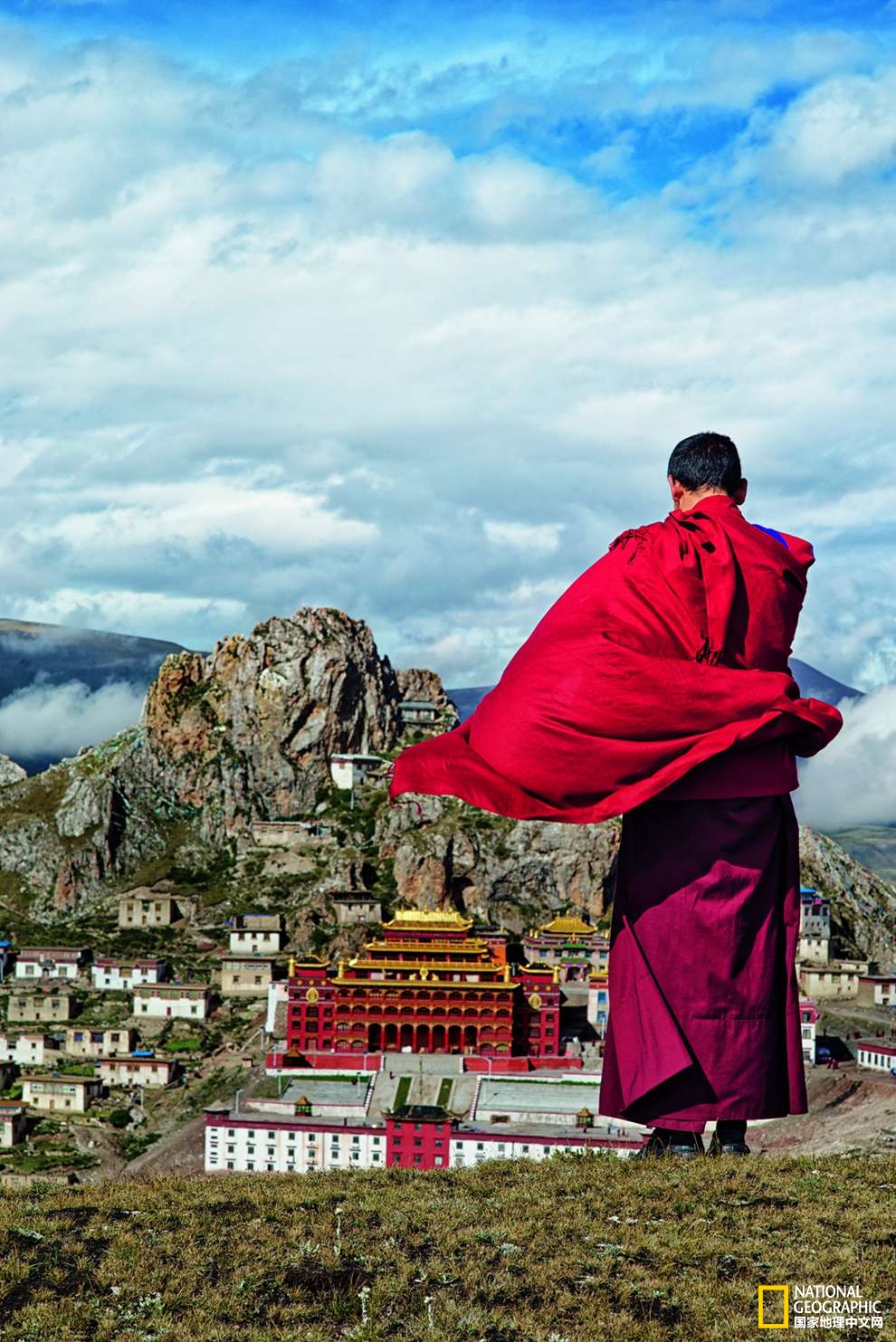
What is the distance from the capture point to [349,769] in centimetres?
13550

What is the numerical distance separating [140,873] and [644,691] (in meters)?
123

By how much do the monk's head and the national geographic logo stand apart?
283 inches

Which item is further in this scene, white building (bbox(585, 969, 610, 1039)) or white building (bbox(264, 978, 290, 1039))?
white building (bbox(585, 969, 610, 1039))

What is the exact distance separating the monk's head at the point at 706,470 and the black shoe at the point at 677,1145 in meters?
6.40

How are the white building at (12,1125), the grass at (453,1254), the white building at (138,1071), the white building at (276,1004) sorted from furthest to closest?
the white building at (276,1004)
the white building at (138,1071)
the white building at (12,1125)
the grass at (453,1254)

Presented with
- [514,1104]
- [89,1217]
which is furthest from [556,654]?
[514,1104]

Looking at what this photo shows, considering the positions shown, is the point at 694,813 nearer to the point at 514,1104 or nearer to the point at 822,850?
the point at 514,1104

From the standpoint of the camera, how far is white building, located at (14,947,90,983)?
10156cm

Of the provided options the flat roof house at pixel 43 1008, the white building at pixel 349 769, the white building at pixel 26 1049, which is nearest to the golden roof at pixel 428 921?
the flat roof house at pixel 43 1008

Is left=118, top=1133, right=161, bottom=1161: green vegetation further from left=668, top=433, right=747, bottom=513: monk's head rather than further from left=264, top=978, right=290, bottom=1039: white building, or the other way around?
left=668, top=433, right=747, bottom=513: monk's head

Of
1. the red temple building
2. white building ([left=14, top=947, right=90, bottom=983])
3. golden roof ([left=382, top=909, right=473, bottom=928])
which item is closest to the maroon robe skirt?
the red temple building

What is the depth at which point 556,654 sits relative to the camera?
13117mm

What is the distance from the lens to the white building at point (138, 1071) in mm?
78438

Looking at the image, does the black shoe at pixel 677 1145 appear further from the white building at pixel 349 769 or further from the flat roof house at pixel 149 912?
the white building at pixel 349 769
